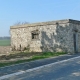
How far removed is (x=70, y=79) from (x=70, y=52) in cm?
1299

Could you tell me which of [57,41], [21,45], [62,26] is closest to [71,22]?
[62,26]

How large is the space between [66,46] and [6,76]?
42.7 feet

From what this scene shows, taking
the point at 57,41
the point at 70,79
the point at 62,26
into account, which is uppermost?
the point at 62,26

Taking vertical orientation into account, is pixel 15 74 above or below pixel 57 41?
below

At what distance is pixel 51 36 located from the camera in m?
23.1

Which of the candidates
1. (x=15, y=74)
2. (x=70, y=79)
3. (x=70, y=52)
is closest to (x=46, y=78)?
(x=70, y=79)

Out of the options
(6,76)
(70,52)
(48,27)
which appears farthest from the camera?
(48,27)

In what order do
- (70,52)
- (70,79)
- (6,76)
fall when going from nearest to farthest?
(70,79), (6,76), (70,52)

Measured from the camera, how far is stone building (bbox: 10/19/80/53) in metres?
22.0

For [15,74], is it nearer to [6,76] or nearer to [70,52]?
[6,76]

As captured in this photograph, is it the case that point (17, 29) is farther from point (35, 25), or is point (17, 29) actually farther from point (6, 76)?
point (6, 76)

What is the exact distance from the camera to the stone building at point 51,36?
22.0 meters

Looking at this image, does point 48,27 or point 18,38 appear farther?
point 18,38

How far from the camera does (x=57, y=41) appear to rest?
2258cm
